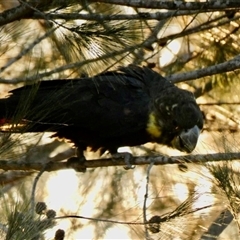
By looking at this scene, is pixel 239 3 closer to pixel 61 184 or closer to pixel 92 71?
pixel 92 71

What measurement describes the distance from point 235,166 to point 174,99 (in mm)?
1176

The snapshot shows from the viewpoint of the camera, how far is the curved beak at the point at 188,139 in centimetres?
366

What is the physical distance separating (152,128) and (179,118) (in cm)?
14

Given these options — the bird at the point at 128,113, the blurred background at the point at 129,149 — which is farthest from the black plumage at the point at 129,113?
the blurred background at the point at 129,149

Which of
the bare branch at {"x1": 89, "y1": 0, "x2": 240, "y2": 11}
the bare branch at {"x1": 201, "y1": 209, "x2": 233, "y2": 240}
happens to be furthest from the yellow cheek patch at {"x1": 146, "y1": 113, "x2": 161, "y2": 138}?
the bare branch at {"x1": 89, "y1": 0, "x2": 240, "y2": 11}

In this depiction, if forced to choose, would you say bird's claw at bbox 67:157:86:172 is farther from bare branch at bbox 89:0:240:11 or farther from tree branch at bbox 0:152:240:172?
bare branch at bbox 89:0:240:11

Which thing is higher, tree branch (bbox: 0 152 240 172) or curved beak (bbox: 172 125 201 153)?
tree branch (bbox: 0 152 240 172)

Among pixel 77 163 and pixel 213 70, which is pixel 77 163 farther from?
pixel 213 70

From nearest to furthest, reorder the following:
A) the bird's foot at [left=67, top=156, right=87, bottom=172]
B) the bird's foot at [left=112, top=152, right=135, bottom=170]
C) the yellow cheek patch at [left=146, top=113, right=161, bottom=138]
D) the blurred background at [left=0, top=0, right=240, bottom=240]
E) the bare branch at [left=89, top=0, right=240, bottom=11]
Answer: the blurred background at [left=0, top=0, right=240, bottom=240], the bare branch at [left=89, top=0, right=240, bottom=11], the bird's foot at [left=112, top=152, right=135, bottom=170], the bird's foot at [left=67, top=156, right=87, bottom=172], the yellow cheek patch at [left=146, top=113, right=161, bottom=138]

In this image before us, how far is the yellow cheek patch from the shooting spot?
378 centimetres

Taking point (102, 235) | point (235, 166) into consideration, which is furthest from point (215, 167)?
point (102, 235)

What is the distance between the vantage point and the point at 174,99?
386cm

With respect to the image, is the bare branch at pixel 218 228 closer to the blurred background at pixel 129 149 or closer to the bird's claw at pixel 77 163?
the blurred background at pixel 129 149

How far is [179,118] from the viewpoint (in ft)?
12.4
